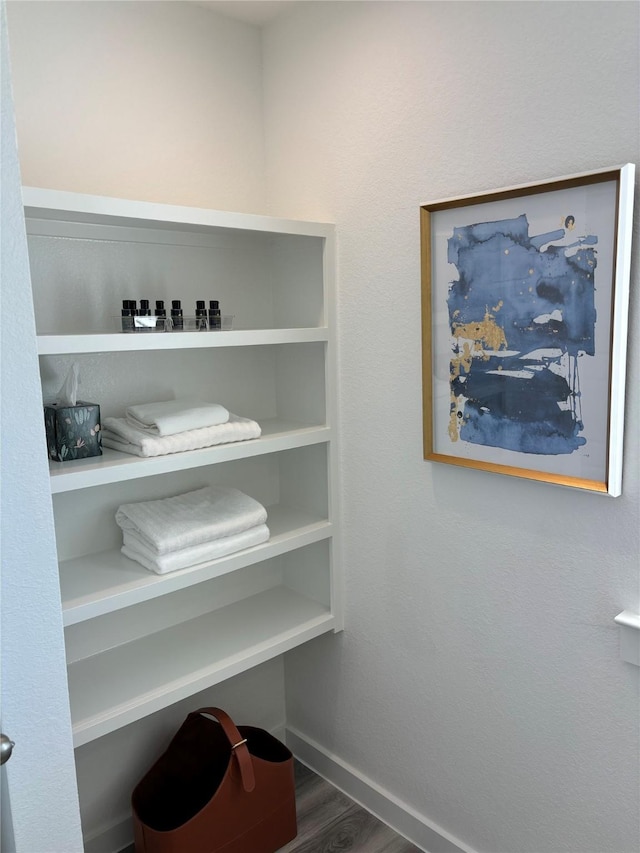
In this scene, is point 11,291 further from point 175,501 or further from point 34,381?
point 175,501

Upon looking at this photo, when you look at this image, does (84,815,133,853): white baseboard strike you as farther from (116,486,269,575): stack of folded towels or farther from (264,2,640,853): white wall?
(116,486,269,575): stack of folded towels

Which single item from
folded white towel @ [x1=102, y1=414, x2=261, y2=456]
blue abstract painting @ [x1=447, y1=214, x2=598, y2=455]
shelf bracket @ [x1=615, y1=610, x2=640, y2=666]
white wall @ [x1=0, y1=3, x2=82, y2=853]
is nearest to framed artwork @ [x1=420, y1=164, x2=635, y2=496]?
blue abstract painting @ [x1=447, y1=214, x2=598, y2=455]

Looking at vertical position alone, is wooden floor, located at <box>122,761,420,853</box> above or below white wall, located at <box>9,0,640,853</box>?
below

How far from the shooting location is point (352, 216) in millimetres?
1781

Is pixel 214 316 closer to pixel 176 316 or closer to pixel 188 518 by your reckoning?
pixel 176 316

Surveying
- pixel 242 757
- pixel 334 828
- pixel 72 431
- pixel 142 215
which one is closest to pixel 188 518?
pixel 72 431

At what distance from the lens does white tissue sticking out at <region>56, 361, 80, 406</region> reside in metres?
1.56

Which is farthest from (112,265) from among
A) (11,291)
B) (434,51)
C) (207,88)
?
(434,51)

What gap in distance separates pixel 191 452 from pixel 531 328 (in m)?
0.83

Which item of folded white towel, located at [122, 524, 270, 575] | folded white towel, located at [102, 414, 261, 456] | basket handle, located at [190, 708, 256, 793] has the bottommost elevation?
basket handle, located at [190, 708, 256, 793]

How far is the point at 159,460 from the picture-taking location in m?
1.53

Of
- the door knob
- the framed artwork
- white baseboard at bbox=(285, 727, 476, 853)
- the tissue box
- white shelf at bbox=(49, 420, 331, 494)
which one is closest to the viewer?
the door knob

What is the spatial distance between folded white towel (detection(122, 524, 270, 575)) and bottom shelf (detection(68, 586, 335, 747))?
0.96 ft

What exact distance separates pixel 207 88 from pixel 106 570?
1.37 m
